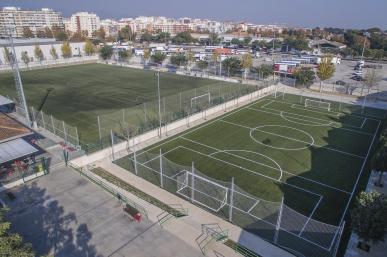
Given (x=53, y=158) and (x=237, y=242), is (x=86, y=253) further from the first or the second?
(x=53, y=158)

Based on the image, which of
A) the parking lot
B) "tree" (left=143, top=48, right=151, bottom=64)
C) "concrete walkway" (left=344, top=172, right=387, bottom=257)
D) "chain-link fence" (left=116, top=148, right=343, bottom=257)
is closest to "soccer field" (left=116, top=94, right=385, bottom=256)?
"chain-link fence" (left=116, top=148, right=343, bottom=257)

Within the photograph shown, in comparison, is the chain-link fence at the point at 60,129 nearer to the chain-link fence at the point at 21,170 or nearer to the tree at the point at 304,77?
the chain-link fence at the point at 21,170

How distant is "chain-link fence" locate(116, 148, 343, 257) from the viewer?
17.2 meters

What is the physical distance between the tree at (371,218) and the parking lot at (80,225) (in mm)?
8994

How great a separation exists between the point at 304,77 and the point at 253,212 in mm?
41541

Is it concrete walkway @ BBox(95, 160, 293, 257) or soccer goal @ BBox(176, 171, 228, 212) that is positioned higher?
soccer goal @ BBox(176, 171, 228, 212)

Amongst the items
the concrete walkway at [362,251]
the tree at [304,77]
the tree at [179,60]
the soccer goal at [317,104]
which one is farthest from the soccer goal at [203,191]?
the tree at [179,60]

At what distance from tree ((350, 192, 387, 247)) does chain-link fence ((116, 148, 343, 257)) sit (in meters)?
1.09

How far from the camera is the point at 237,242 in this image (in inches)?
690

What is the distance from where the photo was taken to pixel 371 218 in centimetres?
1542

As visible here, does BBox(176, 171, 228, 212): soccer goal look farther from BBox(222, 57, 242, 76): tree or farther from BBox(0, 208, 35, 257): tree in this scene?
BBox(222, 57, 242, 76): tree

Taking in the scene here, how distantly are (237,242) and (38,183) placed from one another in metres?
16.2

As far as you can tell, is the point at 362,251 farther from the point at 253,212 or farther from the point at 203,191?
the point at 203,191

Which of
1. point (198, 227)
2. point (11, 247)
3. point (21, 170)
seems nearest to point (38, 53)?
point (21, 170)
